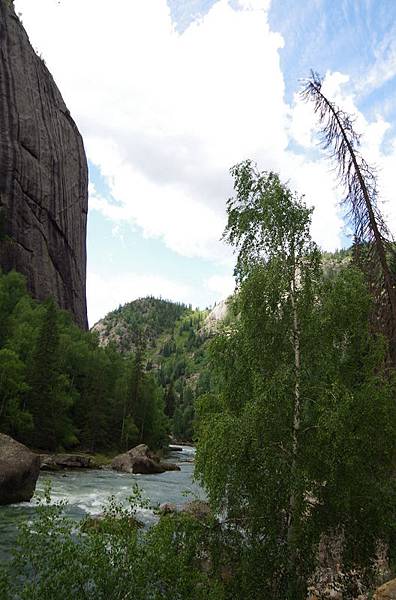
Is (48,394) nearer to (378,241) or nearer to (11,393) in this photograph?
(11,393)

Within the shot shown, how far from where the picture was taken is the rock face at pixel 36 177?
79950 mm

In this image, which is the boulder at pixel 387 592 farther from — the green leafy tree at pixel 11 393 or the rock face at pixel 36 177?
the rock face at pixel 36 177

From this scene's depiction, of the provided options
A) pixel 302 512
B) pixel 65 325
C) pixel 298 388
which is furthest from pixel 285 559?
pixel 65 325

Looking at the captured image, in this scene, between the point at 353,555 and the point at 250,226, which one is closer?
the point at 353,555

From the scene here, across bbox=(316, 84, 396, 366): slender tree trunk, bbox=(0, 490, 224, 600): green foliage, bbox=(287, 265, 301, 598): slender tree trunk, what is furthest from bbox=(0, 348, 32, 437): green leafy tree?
bbox=(316, 84, 396, 366): slender tree trunk

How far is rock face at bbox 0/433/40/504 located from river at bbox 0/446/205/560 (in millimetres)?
566

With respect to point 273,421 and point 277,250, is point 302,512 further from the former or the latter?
point 277,250

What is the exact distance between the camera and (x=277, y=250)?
43.1ft

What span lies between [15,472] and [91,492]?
8.92 metres

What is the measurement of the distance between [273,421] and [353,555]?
3.60m

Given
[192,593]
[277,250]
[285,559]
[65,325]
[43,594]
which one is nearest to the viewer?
[43,594]

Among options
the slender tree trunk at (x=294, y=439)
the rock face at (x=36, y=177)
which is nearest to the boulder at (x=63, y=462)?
the slender tree trunk at (x=294, y=439)

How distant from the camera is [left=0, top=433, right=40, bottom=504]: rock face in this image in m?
25.7

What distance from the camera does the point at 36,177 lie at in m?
84.6
